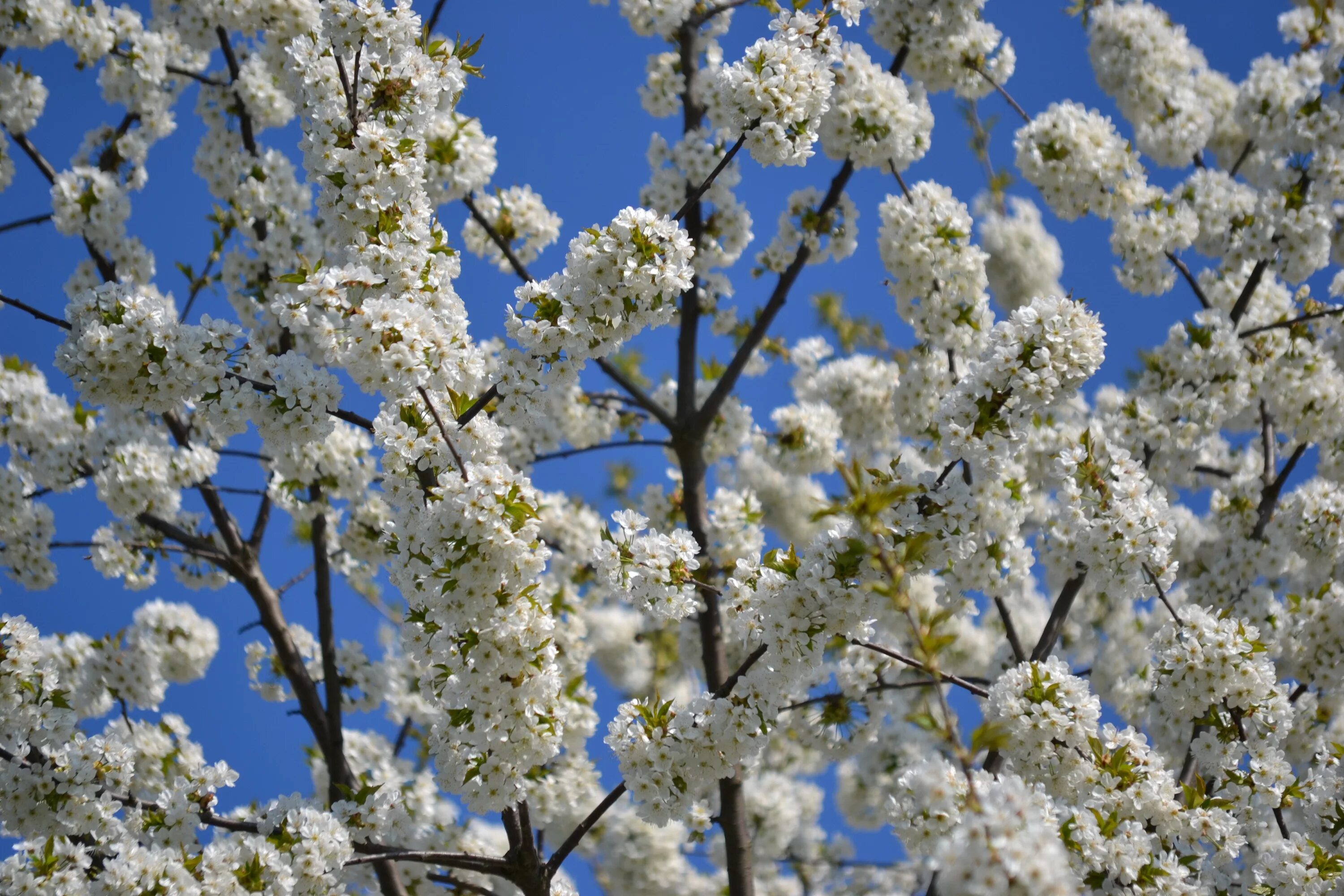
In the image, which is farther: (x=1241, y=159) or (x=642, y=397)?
(x=1241, y=159)

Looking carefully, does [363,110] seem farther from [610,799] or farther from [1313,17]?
[1313,17]

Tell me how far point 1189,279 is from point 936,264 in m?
2.03

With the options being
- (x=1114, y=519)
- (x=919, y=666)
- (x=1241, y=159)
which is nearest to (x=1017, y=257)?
(x=1241, y=159)

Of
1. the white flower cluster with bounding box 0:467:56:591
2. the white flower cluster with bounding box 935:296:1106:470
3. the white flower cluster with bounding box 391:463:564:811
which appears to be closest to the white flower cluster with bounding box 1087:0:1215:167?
the white flower cluster with bounding box 935:296:1106:470

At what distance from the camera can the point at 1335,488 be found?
6039 mm

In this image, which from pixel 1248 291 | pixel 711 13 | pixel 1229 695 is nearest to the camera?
pixel 1229 695

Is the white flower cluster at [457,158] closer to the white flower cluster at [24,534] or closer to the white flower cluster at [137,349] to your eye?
the white flower cluster at [137,349]

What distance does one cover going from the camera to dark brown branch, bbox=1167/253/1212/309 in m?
6.45

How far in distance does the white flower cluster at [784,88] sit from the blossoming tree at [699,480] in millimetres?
17

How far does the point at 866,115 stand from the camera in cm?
572

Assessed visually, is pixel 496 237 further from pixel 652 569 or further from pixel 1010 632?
pixel 1010 632

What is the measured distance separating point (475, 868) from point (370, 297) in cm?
254

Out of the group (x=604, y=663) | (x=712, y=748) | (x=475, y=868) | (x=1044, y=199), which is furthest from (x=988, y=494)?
(x=604, y=663)

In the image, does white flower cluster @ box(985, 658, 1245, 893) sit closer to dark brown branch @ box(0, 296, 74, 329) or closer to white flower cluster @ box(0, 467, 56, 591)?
dark brown branch @ box(0, 296, 74, 329)
